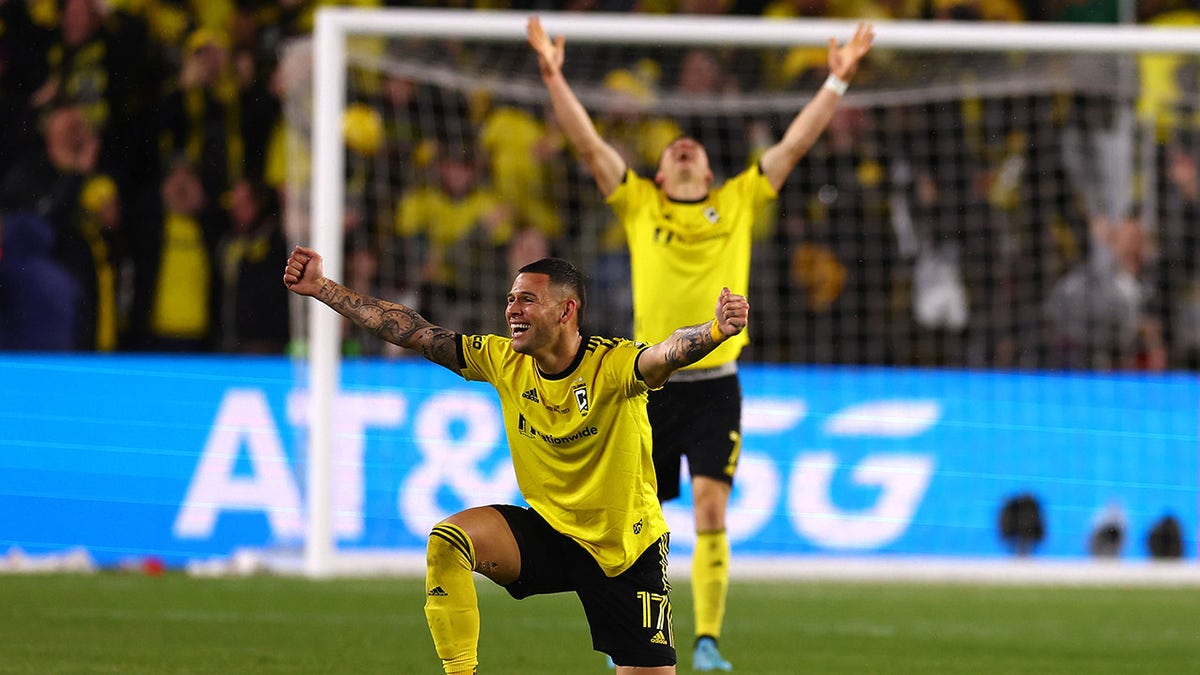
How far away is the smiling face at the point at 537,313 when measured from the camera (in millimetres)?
5730

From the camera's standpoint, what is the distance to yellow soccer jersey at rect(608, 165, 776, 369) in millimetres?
8750

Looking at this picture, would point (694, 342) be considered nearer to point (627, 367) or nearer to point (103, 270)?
point (627, 367)

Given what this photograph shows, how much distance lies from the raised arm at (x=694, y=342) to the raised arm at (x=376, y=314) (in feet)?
2.44

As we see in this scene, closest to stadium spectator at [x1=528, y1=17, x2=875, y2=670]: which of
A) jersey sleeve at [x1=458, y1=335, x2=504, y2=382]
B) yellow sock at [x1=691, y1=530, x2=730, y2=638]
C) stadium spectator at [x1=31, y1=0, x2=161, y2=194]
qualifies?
yellow sock at [x1=691, y1=530, x2=730, y2=638]

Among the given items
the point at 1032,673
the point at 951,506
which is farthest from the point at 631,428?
the point at 951,506

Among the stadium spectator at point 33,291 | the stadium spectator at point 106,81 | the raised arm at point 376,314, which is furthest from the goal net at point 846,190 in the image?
the raised arm at point 376,314

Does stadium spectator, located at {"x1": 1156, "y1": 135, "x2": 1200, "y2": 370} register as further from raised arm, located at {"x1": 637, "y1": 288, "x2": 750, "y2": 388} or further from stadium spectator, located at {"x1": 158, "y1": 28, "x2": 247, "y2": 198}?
raised arm, located at {"x1": 637, "y1": 288, "x2": 750, "y2": 388}

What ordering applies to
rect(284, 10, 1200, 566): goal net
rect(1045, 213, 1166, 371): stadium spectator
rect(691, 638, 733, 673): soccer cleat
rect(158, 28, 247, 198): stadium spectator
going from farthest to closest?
rect(1045, 213, 1166, 371): stadium spectator
rect(158, 28, 247, 198): stadium spectator
rect(284, 10, 1200, 566): goal net
rect(691, 638, 733, 673): soccer cleat

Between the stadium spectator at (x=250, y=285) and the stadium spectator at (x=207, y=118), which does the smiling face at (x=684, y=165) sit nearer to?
the stadium spectator at (x=250, y=285)

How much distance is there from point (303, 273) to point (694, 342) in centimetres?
141

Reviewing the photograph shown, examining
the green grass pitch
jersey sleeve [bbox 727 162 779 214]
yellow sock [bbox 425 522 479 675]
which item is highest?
jersey sleeve [bbox 727 162 779 214]

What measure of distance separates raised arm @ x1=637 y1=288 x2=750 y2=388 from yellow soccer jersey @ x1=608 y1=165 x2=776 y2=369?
2.97m

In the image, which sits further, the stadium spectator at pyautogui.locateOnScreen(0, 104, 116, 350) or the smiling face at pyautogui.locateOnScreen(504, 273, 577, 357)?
the stadium spectator at pyautogui.locateOnScreen(0, 104, 116, 350)

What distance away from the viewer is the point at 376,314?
6.15 m
